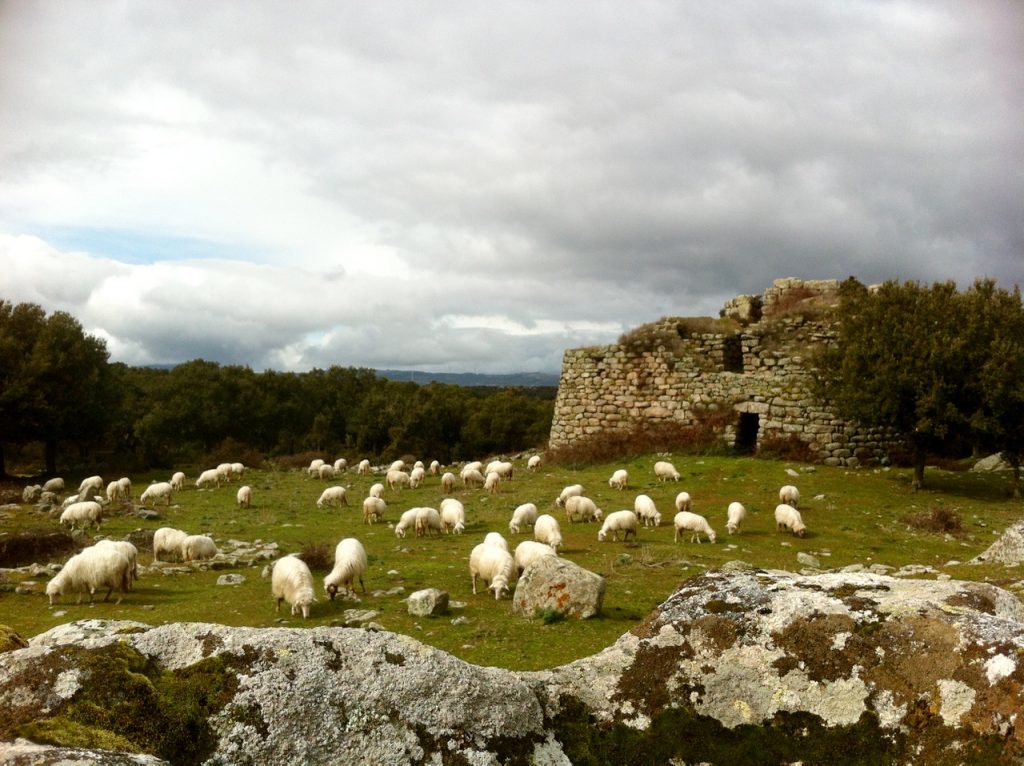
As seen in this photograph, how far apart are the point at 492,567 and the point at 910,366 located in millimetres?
19209

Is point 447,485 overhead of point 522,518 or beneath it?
beneath

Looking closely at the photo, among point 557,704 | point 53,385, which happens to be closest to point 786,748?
point 557,704

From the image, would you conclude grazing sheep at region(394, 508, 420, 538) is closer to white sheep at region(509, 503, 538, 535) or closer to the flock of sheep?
the flock of sheep

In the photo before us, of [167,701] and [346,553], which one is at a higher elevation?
[167,701]

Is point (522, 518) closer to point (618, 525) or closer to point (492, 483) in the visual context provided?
point (618, 525)

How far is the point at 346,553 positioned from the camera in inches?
600

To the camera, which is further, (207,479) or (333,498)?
(207,479)

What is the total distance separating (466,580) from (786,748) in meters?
12.6

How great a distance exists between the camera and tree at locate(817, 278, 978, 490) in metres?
25.4

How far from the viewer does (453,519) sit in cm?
2244

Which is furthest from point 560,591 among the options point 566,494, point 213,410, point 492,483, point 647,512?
point 213,410

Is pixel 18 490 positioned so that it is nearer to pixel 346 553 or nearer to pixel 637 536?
pixel 346 553

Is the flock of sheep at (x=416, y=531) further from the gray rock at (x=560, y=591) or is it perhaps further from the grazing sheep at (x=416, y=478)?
the gray rock at (x=560, y=591)

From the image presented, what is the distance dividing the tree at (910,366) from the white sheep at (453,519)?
15963mm
